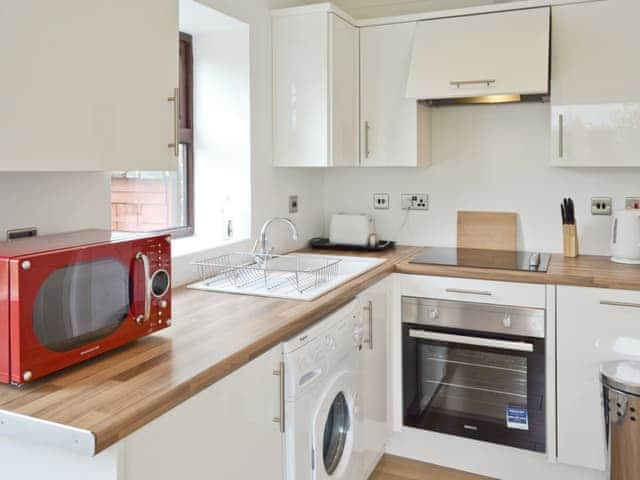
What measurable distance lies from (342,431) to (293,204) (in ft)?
4.09

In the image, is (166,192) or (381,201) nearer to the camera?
(166,192)

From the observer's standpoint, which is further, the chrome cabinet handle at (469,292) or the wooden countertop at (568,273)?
the chrome cabinet handle at (469,292)

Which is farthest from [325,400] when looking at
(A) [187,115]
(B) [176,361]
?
(A) [187,115]

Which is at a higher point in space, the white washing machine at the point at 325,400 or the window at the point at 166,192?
the window at the point at 166,192

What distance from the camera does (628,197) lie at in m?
2.76

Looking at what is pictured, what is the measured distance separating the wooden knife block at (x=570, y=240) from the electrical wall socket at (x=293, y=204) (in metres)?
1.29

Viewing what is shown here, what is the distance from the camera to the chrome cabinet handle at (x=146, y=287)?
1454 mm

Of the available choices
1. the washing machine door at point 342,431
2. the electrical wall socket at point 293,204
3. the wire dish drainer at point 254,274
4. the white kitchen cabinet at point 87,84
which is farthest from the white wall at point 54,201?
the electrical wall socket at point 293,204

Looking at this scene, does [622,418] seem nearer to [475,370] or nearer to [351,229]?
[475,370]

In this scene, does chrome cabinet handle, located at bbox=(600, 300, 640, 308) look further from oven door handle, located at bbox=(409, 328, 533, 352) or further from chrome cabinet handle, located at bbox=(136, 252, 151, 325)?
chrome cabinet handle, located at bbox=(136, 252, 151, 325)

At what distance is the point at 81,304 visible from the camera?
1297 millimetres

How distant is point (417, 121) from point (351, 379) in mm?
1324

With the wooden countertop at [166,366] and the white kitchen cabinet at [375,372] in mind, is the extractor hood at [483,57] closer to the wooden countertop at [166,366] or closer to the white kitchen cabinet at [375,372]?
the white kitchen cabinet at [375,372]

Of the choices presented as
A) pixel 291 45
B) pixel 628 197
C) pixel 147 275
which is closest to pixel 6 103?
pixel 147 275
